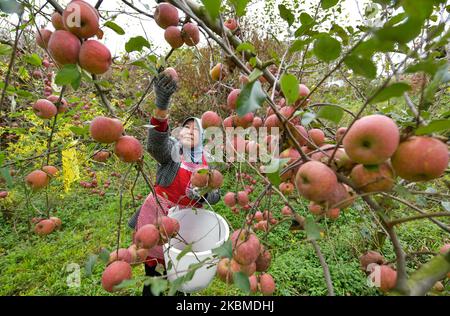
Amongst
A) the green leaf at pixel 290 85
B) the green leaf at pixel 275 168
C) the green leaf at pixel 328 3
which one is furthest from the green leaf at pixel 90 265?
the green leaf at pixel 328 3

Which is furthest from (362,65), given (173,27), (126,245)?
(126,245)

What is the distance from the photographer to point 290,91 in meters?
0.52

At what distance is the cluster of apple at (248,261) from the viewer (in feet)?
2.09

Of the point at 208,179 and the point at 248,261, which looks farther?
the point at 208,179

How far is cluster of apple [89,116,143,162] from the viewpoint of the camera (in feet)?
2.12

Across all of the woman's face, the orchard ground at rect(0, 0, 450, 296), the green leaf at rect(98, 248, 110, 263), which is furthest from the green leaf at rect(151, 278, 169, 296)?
the woman's face

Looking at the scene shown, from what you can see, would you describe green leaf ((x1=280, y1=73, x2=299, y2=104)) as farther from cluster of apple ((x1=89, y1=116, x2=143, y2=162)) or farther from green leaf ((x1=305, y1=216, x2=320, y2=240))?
cluster of apple ((x1=89, y1=116, x2=143, y2=162))

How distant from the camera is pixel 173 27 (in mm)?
766

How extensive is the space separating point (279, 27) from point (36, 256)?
4.27 meters

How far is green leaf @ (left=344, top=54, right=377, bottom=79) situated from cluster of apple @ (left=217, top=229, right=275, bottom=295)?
40 centimetres

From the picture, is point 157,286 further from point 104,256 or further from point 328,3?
point 328,3

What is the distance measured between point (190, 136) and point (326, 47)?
4.30 ft

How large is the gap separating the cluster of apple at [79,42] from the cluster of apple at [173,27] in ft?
0.74

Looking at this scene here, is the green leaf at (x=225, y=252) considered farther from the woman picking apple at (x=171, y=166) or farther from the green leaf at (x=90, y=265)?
the woman picking apple at (x=171, y=166)
